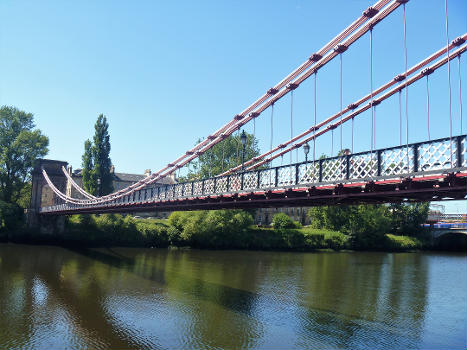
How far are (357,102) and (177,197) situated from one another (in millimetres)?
9418

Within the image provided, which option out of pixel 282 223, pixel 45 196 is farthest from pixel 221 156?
pixel 45 196

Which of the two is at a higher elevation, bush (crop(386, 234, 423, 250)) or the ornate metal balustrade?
the ornate metal balustrade

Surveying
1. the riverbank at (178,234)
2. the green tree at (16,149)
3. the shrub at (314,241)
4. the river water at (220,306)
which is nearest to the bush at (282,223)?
the riverbank at (178,234)

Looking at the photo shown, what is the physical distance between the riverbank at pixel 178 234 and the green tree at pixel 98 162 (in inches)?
201

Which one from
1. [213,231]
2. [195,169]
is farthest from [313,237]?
[195,169]

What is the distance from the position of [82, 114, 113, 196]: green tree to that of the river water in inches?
661

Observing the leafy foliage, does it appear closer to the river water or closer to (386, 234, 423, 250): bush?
(386, 234, 423, 250): bush

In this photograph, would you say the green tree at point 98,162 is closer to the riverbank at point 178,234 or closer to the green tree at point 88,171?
the green tree at point 88,171

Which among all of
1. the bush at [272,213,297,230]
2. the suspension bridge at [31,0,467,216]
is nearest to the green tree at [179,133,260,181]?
the bush at [272,213,297,230]

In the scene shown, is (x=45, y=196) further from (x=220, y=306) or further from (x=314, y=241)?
(x=220, y=306)

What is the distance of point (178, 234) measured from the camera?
40.4 m

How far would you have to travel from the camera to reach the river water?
1255cm

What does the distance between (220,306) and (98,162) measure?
3363 centimetres

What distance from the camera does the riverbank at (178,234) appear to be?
38.8 m
